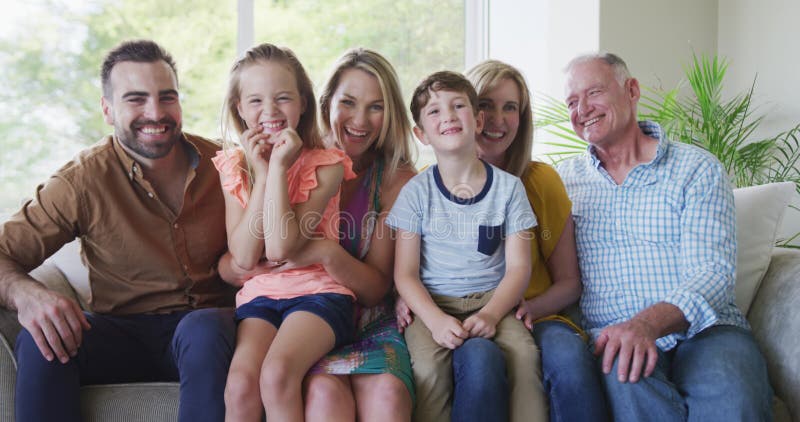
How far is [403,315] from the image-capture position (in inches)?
74.0

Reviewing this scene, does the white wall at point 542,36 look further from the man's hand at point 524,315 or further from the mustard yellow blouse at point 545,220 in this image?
the man's hand at point 524,315

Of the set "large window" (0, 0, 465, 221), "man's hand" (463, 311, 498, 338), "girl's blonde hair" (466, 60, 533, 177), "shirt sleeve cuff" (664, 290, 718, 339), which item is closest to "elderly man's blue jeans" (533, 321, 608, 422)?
"man's hand" (463, 311, 498, 338)

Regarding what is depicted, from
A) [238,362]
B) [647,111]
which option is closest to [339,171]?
[238,362]

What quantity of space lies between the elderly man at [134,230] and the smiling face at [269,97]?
0.85 ft

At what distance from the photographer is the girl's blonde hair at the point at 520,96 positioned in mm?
2072

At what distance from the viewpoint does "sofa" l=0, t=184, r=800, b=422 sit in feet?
5.58

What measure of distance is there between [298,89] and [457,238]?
0.59 meters

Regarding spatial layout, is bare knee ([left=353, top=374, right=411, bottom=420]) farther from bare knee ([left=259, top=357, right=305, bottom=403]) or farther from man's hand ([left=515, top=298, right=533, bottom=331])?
man's hand ([left=515, top=298, right=533, bottom=331])

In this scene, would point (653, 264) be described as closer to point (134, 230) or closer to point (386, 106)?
point (386, 106)

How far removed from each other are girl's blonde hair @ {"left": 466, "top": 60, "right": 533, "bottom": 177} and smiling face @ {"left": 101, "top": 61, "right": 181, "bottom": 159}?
872 millimetres

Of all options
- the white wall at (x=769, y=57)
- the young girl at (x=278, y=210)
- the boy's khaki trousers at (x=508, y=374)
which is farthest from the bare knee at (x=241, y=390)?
the white wall at (x=769, y=57)

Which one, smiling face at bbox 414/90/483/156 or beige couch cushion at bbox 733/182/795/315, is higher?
smiling face at bbox 414/90/483/156

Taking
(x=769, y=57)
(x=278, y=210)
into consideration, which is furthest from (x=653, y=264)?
(x=769, y=57)

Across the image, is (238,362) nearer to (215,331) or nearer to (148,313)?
(215,331)
